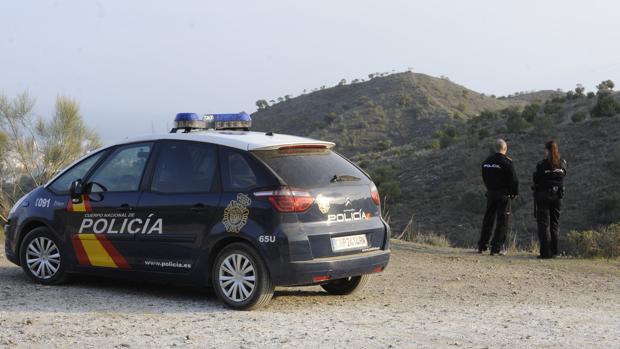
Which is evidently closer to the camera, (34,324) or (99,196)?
(34,324)

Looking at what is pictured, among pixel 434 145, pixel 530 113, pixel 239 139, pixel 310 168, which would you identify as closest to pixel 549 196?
pixel 310 168

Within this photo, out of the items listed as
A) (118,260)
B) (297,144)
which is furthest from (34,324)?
(297,144)

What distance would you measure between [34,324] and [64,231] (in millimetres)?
1997

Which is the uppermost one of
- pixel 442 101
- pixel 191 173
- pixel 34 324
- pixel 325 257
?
pixel 442 101

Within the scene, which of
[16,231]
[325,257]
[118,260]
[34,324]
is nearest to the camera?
[34,324]

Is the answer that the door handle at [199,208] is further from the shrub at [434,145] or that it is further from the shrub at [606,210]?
the shrub at [434,145]

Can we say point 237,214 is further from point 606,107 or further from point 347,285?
point 606,107

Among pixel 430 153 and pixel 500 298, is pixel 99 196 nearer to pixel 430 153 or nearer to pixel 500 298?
pixel 500 298

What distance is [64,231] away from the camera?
9.00 metres

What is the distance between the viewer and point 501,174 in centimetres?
1341

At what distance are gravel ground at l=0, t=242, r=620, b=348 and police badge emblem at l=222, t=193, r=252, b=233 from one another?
776 mm

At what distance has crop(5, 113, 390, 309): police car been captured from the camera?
769 cm

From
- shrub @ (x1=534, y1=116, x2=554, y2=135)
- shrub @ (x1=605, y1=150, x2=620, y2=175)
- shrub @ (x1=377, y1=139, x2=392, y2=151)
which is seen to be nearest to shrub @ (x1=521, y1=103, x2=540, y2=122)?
shrub @ (x1=534, y1=116, x2=554, y2=135)

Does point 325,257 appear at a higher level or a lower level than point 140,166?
lower
